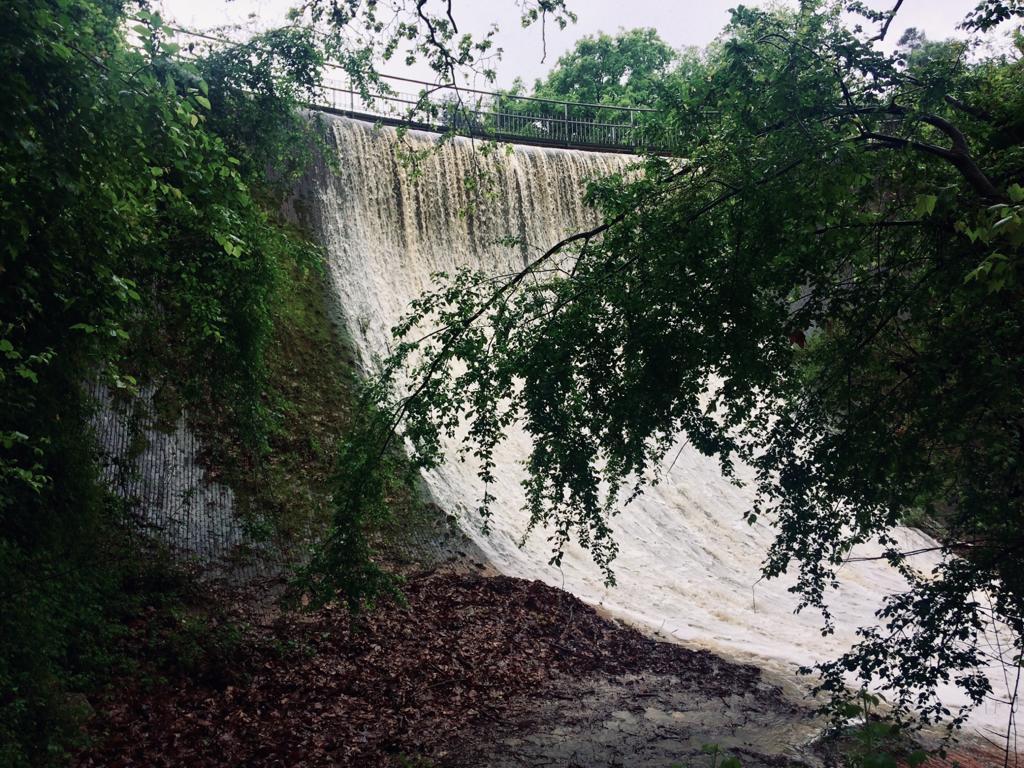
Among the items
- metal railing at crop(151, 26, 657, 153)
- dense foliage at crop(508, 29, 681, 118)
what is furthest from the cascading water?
dense foliage at crop(508, 29, 681, 118)

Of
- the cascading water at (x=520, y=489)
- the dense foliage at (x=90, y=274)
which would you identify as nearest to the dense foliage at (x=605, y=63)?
the cascading water at (x=520, y=489)

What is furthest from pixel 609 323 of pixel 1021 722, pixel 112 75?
pixel 1021 722

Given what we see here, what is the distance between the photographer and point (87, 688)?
769 cm

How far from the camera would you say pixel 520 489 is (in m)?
15.3

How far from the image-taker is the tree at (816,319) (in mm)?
5633

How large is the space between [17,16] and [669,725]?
8308 millimetres

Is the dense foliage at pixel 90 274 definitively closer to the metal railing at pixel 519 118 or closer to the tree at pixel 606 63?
the metal railing at pixel 519 118

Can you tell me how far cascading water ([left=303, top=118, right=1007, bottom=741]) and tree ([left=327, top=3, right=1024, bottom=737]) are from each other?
4.22 meters

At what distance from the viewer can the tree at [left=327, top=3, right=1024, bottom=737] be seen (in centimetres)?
563

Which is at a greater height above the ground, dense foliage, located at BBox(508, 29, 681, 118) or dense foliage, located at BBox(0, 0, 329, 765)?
dense foliage, located at BBox(508, 29, 681, 118)

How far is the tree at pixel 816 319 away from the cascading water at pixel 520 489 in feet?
13.9

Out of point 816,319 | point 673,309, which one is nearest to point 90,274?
point 673,309

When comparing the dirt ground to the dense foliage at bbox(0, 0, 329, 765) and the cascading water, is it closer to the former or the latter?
the dense foliage at bbox(0, 0, 329, 765)

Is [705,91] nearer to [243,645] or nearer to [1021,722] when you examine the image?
[243,645]
